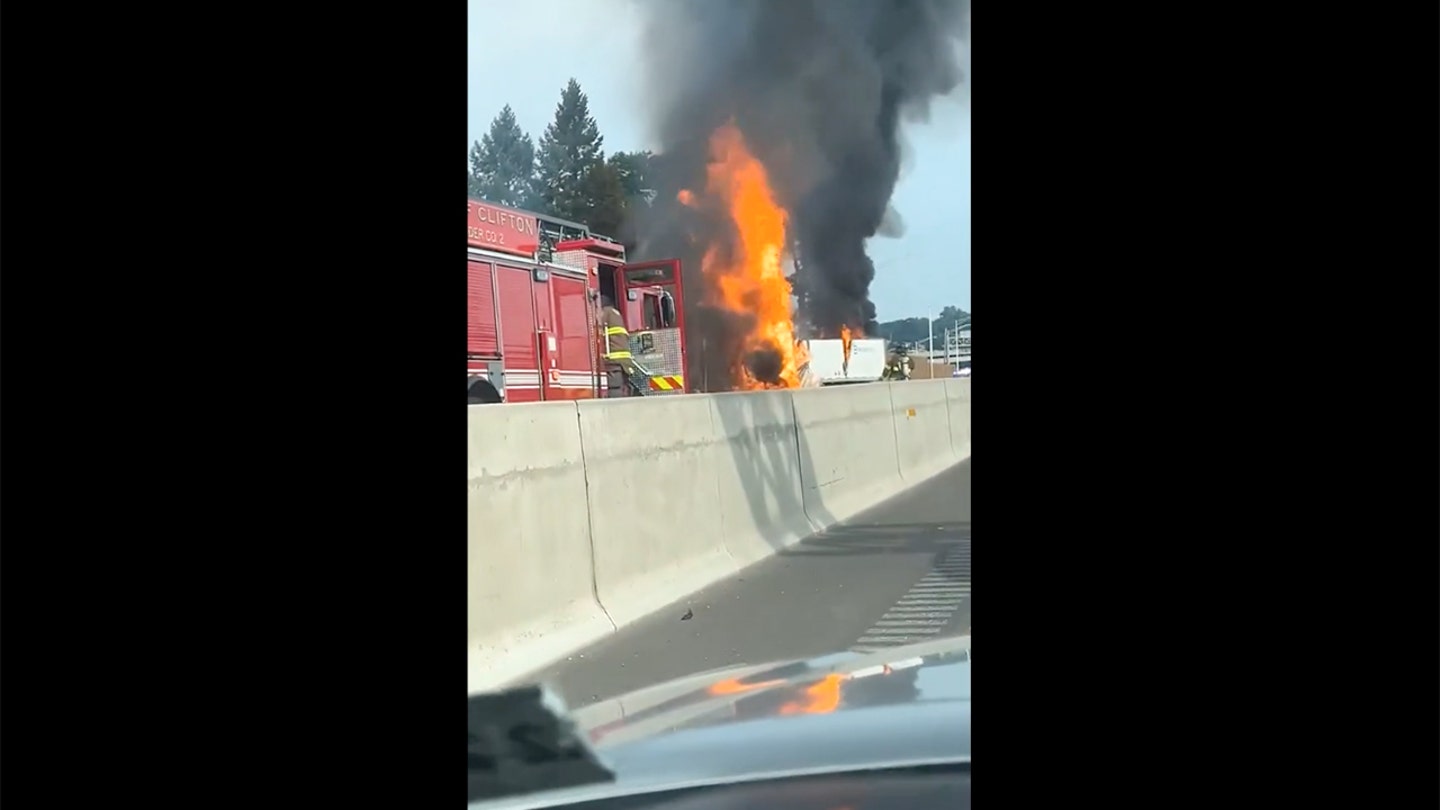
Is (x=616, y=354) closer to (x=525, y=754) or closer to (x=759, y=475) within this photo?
(x=759, y=475)

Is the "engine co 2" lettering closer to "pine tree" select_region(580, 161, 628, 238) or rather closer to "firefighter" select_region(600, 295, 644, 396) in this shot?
"firefighter" select_region(600, 295, 644, 396)

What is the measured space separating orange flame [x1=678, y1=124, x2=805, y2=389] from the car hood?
22.7 m

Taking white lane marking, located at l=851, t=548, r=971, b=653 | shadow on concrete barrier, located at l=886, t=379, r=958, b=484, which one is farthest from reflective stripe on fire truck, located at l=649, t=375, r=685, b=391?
white lane marking, located at l=851, t=548, r=971, b=653

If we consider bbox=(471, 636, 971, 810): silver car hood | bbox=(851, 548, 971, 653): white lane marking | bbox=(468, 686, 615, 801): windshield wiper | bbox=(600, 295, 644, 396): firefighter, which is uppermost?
bbox=(600, 295, 644, 396): firefighter

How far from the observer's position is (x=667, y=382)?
20.6 metres

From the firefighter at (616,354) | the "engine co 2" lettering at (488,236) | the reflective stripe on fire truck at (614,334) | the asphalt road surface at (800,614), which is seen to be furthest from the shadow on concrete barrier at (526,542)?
the reflective stripe on fire truck at (614,334)

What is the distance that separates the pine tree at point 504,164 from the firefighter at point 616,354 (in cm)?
211

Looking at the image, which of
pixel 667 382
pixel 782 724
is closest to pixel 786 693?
pixel 782 724

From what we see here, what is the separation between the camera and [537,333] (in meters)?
18.3

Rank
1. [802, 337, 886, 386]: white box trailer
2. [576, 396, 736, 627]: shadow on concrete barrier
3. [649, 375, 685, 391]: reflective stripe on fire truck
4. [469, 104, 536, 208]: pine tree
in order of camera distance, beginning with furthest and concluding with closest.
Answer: [802, 337, 886, 386]: white box trailer
[649, 375, 685, 391]: reflective stripe on fire truck
[576, 396, 736, 627]: shadow on concrete barrier
[469, 104, 536, 208]: pine tree

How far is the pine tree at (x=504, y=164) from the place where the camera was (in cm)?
295

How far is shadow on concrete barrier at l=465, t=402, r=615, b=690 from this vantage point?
550 cm

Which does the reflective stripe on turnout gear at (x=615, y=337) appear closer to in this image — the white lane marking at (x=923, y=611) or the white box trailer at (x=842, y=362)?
the white box trailer at (x=842, y=362)
